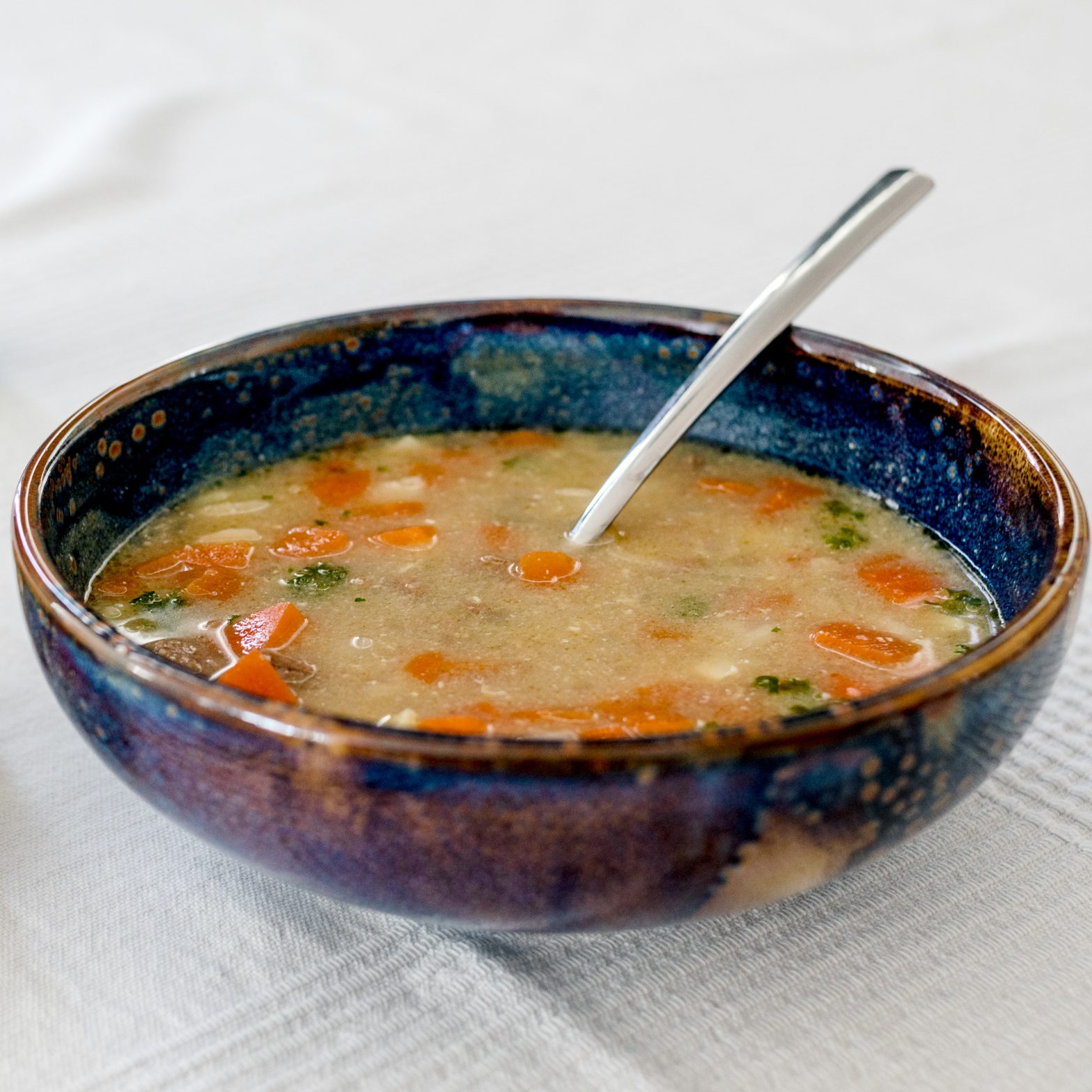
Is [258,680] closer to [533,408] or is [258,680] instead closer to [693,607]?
[693,607]

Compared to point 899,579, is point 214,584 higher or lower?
lower

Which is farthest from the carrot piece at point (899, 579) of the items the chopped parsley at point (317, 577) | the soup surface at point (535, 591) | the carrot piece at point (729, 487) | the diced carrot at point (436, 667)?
the chopped parsley at point (317, 577)

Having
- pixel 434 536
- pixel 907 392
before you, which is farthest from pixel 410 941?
pixel 907 392

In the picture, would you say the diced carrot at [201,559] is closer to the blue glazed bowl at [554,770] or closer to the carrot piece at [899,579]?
the blue glazed bowl at [554,770]

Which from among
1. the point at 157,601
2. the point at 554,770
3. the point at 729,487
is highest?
the point at 554,770

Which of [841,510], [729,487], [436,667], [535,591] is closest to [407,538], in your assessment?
[535,591]
